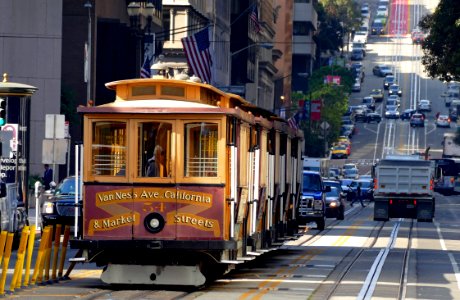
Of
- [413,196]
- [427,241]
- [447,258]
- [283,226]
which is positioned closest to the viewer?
[283,226]

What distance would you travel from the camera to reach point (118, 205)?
22.8 meters

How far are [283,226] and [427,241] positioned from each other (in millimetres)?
14464

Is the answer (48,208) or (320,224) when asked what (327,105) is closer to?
(320,224)

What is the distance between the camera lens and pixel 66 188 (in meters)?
37.0

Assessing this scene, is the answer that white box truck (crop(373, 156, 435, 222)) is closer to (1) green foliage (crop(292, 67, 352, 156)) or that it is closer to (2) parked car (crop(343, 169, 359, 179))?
(2) parked car (crop(343, 169, 359, 179))

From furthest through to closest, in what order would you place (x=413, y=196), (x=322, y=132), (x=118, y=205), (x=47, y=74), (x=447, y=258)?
(x=322, y=132), (x=47, y=74), (x=413, y=196), (x=447, y=258), (x=118, y=205)

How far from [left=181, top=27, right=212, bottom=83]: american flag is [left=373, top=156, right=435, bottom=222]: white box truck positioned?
9.67 metres

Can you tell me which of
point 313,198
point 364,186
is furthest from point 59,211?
point 364,186

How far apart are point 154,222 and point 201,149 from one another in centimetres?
135

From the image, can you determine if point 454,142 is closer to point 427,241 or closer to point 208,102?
point 427,241

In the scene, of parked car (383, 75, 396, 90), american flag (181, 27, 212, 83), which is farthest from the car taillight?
parked car (383, 75, 396, 90)

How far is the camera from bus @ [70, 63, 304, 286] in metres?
22.7

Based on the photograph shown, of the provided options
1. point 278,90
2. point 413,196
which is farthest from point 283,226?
point 278,90

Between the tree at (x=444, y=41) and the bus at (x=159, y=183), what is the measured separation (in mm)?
36258
